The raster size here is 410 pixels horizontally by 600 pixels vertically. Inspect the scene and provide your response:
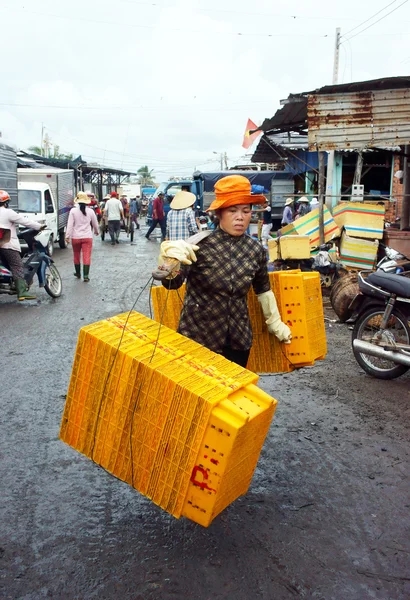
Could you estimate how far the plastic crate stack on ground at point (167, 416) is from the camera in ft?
8.45

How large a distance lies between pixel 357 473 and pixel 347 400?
5.09ft

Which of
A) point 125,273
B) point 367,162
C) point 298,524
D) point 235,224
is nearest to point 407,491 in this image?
point 298,524

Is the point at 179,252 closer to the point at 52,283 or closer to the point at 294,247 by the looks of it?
the point at 294,247

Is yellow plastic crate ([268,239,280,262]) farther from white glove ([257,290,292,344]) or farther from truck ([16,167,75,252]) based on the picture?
truck ([16,167,75,252])

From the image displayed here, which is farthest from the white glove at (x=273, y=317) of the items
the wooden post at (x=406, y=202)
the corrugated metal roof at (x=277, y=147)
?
the corrugated metal roof at (x=277, y=147)

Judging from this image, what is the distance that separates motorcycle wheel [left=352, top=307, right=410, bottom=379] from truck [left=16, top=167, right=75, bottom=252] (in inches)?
480

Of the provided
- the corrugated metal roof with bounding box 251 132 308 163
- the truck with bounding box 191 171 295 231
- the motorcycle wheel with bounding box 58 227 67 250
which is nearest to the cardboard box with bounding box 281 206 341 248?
the corrugated metal roof with bounding box 251 132 308 163

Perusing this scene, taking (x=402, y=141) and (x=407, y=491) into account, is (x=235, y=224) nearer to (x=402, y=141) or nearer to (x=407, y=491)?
(x=407, y=491)

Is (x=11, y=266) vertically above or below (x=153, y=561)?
above

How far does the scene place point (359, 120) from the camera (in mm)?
11039

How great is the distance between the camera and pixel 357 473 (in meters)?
3.95

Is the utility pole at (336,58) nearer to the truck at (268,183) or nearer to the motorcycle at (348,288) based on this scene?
the truck at (268,183)

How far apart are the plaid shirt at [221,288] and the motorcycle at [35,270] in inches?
286

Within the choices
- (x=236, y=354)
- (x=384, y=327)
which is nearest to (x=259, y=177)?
(x=384, y=327)
